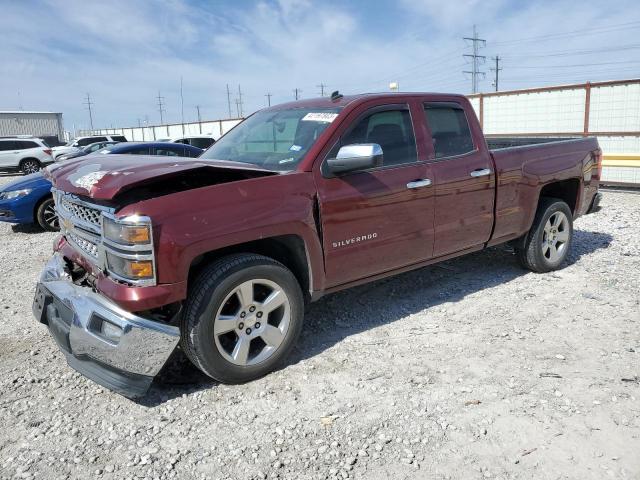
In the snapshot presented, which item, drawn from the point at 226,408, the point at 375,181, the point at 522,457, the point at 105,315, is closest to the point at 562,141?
the point at 375,181

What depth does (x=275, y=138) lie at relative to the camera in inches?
168

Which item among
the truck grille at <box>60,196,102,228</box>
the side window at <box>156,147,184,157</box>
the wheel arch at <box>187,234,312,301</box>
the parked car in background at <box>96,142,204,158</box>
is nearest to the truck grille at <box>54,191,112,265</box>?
the truck grille at <box>60,196,102,228</box>

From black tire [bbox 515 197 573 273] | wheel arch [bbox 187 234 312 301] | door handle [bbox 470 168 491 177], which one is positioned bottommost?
black tire [bbox 515 197 573 273]

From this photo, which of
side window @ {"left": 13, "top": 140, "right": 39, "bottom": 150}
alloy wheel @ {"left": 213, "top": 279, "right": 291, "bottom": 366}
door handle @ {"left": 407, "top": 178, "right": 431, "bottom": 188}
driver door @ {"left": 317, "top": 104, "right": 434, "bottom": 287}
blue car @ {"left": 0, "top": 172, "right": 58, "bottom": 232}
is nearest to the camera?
alloy wheel @ {"left": 213, "top": 279, "right": 291, "bottom": 366}

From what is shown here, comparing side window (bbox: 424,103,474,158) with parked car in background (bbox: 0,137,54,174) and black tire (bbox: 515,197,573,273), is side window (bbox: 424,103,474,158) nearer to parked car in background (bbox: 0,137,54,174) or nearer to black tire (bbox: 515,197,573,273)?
black tire (bbox: 515,197,573,273)

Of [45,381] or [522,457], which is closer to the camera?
[522,457]

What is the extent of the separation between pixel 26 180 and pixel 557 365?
8.60m

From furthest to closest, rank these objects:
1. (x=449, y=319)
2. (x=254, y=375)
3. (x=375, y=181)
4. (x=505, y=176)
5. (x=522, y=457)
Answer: (x=505, y=176), (x=449, y=319), (x=375, y=181), (x=254, y=375), (x=522, y=457)

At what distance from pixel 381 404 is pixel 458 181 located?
2148mm

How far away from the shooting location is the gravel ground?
8.89 ft

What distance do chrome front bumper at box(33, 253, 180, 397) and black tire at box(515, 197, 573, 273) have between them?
3.89 metres

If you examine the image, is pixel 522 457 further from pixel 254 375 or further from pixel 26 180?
pixel 26 180

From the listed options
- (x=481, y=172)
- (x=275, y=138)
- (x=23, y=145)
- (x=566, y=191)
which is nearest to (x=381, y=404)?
(x=275, y=138)

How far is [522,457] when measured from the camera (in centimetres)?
269
